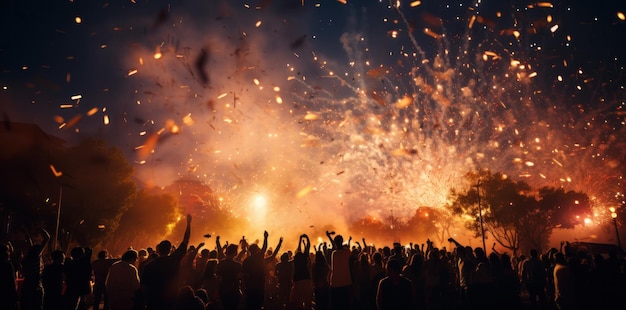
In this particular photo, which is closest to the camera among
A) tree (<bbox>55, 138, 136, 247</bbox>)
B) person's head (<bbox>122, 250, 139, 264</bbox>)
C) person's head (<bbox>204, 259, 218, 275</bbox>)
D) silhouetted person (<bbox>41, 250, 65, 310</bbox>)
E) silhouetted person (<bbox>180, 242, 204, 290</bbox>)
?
person's head (<bbox>122, 250, 139, 264</bbox>)

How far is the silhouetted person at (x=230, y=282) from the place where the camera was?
8008mm

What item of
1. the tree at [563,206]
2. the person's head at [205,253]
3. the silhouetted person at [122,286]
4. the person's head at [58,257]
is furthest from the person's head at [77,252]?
the tree at [563,206]

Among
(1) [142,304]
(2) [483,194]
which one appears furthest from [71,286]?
(2) [483,194]

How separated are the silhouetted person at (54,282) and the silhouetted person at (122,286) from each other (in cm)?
186

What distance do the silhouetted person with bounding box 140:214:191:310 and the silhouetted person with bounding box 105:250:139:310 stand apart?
3.66 feet

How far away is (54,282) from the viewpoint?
781cm

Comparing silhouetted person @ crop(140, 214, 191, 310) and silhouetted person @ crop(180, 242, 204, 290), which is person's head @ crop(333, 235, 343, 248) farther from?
silhouetted person @ crop(140, 214, 191, 310)

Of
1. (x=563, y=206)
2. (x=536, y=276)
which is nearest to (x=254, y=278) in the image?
(x=536, y=276)

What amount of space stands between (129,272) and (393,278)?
516 cm

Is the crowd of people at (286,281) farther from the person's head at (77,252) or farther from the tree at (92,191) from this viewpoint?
the tree at (92,191)

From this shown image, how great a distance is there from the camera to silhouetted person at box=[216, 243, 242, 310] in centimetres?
801

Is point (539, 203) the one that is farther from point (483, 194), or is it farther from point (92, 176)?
point (92, 176)

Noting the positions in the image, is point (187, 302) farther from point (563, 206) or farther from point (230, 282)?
point (563, 206)

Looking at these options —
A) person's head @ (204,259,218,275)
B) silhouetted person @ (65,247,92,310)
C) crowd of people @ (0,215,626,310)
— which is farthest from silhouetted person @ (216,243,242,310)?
silhouetted person @ (65,247,92,310)
